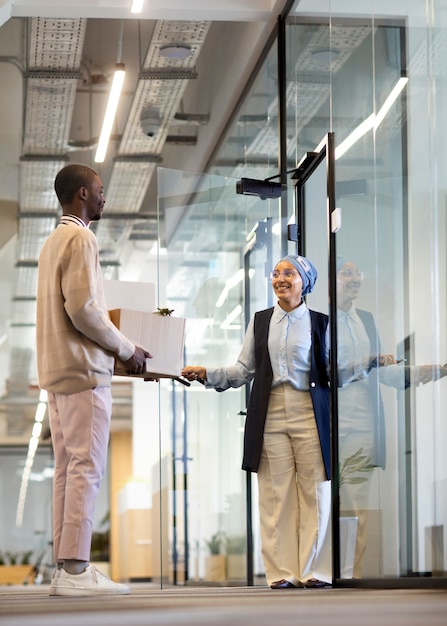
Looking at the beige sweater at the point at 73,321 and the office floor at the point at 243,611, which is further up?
the beige sweater at the point at 73,321

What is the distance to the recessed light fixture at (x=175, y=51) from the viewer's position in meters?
7.14

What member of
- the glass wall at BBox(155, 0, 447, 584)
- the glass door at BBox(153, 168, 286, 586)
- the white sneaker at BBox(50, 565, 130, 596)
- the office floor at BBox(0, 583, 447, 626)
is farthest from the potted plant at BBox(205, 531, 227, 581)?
the office floor at BBox(0, 583, 447, 626)

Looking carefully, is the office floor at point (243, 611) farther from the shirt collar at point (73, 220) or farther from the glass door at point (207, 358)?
the glass door at point (207, 358)

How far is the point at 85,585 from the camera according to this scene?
3801 millimetres

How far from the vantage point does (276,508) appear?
185 inches

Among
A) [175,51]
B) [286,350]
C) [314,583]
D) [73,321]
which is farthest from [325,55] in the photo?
[314,583]

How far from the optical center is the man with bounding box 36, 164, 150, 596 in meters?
3.84

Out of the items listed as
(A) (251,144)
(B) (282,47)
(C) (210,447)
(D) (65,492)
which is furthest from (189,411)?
(D) (65,492)

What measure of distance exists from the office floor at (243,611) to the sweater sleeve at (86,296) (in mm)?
876

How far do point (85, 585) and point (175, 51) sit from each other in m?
4.23

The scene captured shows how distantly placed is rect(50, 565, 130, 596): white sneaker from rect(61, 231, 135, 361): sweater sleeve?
76 centimetres

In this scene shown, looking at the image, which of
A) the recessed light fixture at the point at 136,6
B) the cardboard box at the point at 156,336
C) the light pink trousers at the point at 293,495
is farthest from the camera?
the recessed light fixture at the point at 136,6

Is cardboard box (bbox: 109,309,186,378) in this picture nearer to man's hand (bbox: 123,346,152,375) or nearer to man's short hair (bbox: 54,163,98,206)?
man's hand (bbox: 123,346,152,375)

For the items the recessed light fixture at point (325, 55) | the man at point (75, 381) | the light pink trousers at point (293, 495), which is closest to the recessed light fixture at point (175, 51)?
the recessed light fixture at point (325, 55)
